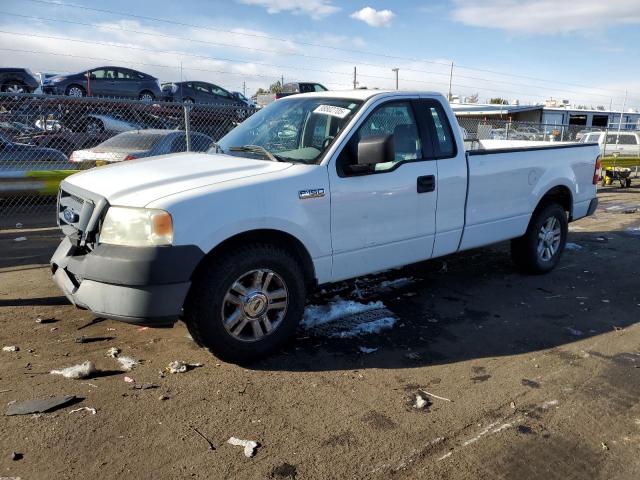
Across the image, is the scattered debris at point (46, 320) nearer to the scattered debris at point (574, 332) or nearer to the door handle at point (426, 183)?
the door handle at point (426, 183)

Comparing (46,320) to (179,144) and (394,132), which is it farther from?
(179,144)

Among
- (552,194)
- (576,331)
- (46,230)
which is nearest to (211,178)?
(576,331)

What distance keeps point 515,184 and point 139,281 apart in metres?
3.91

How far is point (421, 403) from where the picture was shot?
328 centimetres

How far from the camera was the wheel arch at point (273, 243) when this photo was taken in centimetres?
350

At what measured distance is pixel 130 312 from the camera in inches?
128

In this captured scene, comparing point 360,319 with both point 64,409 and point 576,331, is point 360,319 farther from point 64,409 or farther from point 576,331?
point 64,409

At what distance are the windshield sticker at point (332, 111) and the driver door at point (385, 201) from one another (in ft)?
0.65

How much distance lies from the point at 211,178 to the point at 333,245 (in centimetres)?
105

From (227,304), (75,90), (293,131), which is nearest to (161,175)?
(227,304)

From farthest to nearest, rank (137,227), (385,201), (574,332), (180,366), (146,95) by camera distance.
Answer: (146,95)
(574,332)
(385,201)
(180,366)
(137,227)

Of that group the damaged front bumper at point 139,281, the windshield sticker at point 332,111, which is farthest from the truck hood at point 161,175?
the windshield sticker at point 332,111

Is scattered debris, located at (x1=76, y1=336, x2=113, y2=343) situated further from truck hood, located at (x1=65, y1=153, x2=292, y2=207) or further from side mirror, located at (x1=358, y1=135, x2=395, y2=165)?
side mirror, located at (x1=358, y1=135, x2=395, y2=165)

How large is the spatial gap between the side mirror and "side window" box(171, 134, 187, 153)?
6.14m
